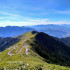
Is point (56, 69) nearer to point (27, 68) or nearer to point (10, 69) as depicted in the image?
point (27, 68)

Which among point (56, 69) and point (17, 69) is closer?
point (56, 69)

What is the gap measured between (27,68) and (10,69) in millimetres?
7909

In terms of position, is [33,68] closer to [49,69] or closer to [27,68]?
[27,68]

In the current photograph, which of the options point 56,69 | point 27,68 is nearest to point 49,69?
point 56,69

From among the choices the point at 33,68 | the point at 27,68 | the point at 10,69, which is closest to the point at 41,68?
the point at 33,68

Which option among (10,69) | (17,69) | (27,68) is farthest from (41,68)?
(10,69)

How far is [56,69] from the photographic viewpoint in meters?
36.2

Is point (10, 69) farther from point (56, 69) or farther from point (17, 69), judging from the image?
point (56, 69)

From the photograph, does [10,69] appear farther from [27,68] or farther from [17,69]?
[27,68]

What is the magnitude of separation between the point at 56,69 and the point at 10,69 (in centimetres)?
2081

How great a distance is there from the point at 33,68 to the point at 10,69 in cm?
1070

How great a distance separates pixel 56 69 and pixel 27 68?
13013mm

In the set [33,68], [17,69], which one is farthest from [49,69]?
[17,69]

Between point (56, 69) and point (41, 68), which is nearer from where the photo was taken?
point (56, 69)
